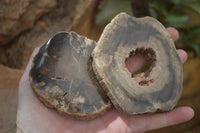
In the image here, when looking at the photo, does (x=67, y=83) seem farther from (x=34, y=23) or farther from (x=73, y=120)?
(x=34, y=23)

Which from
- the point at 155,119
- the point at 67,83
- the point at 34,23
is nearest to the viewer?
the point at 67,83

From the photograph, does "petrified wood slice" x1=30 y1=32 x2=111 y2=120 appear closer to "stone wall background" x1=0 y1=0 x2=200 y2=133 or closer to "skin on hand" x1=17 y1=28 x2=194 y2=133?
"skin on hand" x1=17 y1=28 x2=194 y2=133

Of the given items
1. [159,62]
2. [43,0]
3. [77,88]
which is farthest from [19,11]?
[159,62]

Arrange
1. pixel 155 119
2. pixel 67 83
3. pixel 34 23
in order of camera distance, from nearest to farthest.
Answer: pixel 67 83 → pixel 155 119 → pixel 34 23

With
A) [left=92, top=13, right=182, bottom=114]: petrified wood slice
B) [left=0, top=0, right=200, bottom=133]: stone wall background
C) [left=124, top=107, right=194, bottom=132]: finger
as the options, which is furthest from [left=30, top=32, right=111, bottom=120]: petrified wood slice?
[left=0, top=0, right=200, bottom=133]: stone wall background

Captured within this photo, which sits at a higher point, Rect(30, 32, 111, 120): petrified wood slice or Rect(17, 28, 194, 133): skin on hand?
Rect(30, 32, 111, 120): petrified wood slice

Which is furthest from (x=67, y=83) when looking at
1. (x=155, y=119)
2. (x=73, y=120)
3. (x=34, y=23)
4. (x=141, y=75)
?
(x=34, y=23)

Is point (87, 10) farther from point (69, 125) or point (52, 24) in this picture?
point (69, 125)
